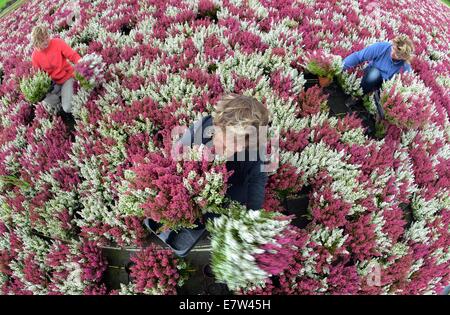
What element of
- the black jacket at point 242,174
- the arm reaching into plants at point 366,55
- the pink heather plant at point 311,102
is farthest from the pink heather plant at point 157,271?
the arm reaching into plants at point 366,55

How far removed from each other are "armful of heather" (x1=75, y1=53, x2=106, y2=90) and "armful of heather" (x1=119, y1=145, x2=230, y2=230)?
2.57m

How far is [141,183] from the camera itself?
344cm

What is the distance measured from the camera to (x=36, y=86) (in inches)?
202

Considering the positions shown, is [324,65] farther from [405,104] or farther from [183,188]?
[183,188]

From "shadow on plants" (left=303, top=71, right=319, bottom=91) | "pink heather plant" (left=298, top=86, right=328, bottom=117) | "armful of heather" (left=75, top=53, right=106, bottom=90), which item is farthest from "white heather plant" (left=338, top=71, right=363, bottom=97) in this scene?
"armful of heather" (left=75, top=53, right=106, bottom=90)

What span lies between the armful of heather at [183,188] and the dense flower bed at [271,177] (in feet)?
0.57

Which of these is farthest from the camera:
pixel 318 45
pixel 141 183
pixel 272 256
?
pixel 318 45

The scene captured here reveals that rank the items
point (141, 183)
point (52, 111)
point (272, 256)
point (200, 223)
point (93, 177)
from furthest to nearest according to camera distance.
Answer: point (52, 111) < point (93, 177) < point (200, 223) < point (141, 183) < point (272, 256)

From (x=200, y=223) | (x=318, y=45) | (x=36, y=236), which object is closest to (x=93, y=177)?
(x=36, y=236)

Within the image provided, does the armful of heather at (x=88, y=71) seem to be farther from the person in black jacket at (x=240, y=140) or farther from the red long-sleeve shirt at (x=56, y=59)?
the person in black jacket at (x=240, y=140)

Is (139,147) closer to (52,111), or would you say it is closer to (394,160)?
(52,111)

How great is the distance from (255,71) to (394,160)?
2.74m

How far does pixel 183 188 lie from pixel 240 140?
0.85 metres

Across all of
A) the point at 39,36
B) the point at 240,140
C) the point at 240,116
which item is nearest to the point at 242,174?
the point at 240,140
